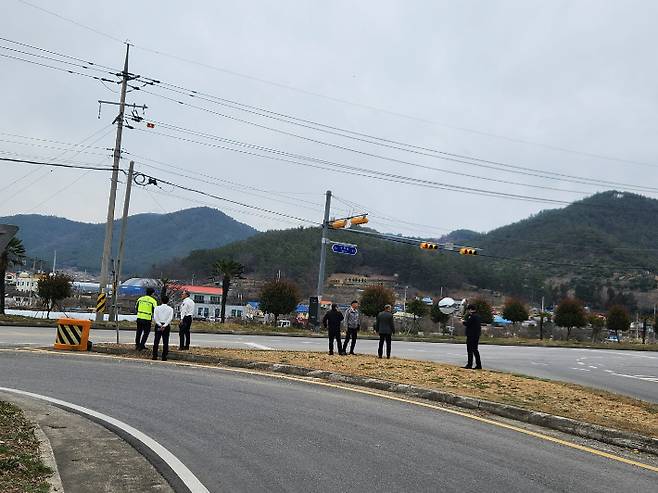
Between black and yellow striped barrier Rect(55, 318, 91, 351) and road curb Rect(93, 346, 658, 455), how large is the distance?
3000mm

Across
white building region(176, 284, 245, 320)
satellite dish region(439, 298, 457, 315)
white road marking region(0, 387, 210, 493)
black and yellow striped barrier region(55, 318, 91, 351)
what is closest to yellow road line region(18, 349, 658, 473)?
black and yellow striped barrier region(55, 318, 91, 351)

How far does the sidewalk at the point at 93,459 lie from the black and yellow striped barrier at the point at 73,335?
9407mm

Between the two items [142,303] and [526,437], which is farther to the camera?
[142,303]

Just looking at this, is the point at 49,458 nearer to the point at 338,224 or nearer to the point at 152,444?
the point at 152,444

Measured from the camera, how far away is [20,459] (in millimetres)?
6449

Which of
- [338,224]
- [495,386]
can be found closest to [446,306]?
[338,224]

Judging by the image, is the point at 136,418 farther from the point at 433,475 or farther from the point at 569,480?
the point at 569,480

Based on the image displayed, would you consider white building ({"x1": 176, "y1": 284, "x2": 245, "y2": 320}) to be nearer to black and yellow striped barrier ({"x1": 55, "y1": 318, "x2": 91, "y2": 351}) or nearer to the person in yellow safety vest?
black and yellow striped barrier ({"x1": 55, "y1": 318, "x2": 91, "y2": 351})

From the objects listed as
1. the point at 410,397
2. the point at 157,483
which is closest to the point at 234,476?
the point at 157,483

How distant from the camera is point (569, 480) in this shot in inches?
258

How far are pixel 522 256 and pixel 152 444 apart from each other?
394 feet

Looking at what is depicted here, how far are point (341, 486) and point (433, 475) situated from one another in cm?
99

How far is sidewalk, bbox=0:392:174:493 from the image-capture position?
6016 millimetres

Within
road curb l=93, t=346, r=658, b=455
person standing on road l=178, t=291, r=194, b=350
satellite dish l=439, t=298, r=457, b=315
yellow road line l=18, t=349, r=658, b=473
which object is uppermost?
satellite dish l=439, t=298, r=457, b=315
